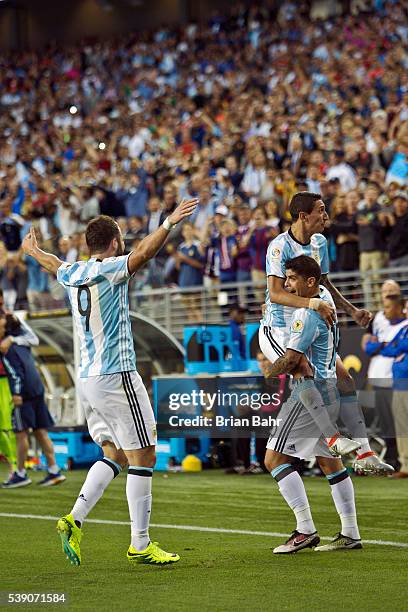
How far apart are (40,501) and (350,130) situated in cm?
937

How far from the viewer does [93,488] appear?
25.4ft

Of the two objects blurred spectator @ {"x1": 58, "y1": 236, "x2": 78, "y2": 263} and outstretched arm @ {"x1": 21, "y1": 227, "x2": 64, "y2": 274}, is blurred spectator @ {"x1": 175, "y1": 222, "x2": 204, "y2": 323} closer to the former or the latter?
blurred spectator @ {"x1": 58, "y1": 236, "x2": 78, "y2": 263}

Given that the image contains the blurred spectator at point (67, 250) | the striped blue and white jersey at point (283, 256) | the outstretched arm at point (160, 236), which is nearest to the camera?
the outstretched arm at point (160, 236)

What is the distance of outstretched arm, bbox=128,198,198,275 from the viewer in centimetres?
723

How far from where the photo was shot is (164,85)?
29.2m

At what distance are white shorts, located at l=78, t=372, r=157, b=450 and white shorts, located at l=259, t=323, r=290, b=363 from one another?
3.54ft

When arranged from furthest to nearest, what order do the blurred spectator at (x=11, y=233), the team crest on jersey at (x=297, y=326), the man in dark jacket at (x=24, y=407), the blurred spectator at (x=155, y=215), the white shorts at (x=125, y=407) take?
the blurred spectator at (x=11, y=233) → the blurred spectator at (x=155, y=215) → the man in dark jacket at (x=24, y=407) → the team crest on jersey at (x=297, y=326) → the white shorts at (x=125, y=407)

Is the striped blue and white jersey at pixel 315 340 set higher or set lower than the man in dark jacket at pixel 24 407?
higher

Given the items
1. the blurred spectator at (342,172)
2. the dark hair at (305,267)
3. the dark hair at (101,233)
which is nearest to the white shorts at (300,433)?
the dark hair at (305,267)

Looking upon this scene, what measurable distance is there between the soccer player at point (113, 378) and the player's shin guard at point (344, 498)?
3.75 feet

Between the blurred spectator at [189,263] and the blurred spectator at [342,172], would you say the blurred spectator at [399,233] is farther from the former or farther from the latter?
the blurred spectator at [189,263]

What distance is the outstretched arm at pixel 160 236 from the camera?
723 centimetres

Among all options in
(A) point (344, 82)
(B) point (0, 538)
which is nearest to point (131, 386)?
(B) point (0, 538)

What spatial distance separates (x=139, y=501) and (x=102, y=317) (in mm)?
1191
